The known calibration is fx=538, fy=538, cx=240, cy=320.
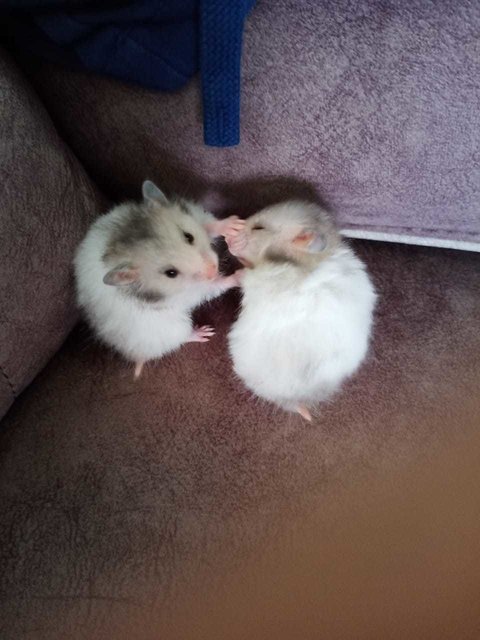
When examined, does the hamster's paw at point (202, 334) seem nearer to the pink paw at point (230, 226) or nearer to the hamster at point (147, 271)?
the hamster at point (147, 271)

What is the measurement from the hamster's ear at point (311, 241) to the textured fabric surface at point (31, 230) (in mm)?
407

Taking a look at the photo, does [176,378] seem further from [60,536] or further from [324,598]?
[324,598]

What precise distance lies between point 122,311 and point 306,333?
1.17ft

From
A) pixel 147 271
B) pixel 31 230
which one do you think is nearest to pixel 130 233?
pixel 147 271

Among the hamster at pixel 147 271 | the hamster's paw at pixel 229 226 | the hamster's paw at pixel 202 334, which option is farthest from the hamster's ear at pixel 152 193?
the hamster's paw at pixel 202 334

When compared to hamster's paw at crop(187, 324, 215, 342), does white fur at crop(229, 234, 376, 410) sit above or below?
above

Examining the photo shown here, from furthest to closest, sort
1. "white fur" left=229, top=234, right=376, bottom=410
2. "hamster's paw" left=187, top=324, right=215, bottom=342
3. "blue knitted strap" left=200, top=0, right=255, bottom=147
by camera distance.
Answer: "hamster's paw" left=187, top=324, right=215, bottom=342 → "white fur" left=229, top=234, right=376, bottom=410 → "blue knitted strap" left=200, top=0, right=255, bottom=147

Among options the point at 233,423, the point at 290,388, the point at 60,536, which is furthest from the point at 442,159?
the point at 60,536

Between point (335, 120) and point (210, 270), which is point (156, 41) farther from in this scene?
point (210, 270)

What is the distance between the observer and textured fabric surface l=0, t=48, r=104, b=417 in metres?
0.86

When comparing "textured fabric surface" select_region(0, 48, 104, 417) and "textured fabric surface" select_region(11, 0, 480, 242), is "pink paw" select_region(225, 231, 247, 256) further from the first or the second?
"textured fabric surface" select_region(0, 48, 104, 417)

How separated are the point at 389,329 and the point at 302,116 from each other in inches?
16.5

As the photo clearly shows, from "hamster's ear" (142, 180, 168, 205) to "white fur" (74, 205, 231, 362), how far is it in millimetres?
59

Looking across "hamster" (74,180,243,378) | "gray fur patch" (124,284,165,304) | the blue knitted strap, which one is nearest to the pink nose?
"hamster" (74,180,243,378)
